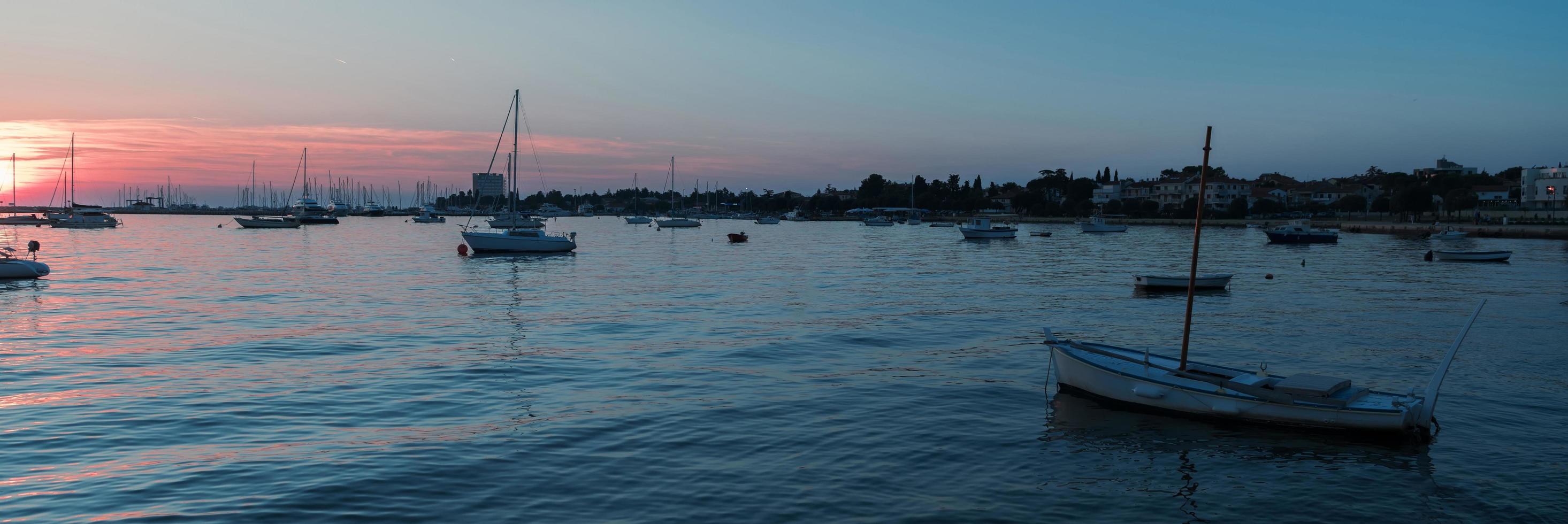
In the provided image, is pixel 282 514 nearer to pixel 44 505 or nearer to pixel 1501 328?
pixel 44 505

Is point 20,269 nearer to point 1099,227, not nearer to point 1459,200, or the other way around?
point 1099,227

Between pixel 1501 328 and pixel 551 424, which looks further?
pixel 1501 328

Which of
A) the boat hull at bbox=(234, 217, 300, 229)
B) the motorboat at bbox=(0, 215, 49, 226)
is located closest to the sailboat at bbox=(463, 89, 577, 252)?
the boat hull at bbox=(234, 217, 300, 229)

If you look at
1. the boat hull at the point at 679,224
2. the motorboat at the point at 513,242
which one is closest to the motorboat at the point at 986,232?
the boat hull at the point at 679,224

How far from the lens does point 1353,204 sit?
535 ft

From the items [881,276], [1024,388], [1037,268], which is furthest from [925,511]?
[1037,268]

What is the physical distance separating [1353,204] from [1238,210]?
1757 cm

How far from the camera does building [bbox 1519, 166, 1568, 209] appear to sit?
12144 cm

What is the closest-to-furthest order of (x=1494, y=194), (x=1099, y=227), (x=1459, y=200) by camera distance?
(x=1099, y=227), (x=1459, y=200), (x=1494, y=194)

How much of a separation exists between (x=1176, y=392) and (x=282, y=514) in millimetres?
13629

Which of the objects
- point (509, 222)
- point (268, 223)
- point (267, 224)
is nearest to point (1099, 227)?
point (509, 222)

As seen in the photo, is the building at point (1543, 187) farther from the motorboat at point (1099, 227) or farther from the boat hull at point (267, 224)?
the boat hull at point (267, 224)

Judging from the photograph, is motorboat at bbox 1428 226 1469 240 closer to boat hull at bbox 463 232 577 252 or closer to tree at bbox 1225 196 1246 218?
tree at bbox 1225 196 1246 218

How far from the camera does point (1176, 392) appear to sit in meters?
16.5
